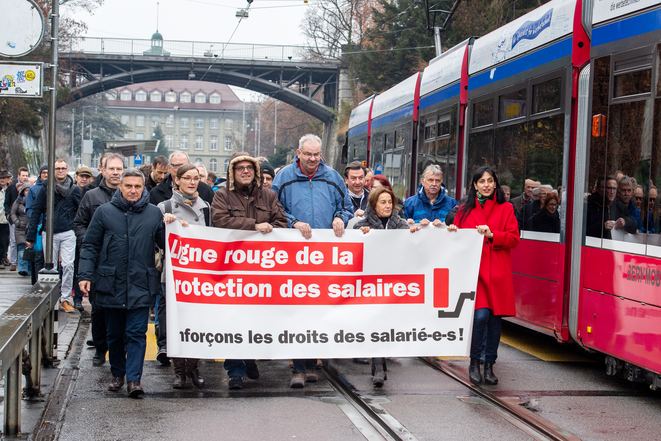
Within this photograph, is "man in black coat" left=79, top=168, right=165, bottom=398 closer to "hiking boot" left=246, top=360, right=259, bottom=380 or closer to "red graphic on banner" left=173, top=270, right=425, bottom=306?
"red graphic on banner" left=173, top=270, right=425, bottom=306

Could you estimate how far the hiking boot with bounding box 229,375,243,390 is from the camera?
6242 millimetres

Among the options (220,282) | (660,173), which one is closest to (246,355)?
(220,282)

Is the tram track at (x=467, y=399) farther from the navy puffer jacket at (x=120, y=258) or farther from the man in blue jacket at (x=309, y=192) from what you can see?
the navy puffer jacket at (x=120, y=258)

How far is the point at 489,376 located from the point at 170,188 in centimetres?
354

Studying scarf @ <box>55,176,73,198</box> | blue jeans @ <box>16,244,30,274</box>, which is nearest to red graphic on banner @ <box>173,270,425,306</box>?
scarf @ <box>55,176,73,198</box>

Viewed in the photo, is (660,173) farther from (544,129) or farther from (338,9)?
(338,9)

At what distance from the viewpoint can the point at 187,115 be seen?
14388cm

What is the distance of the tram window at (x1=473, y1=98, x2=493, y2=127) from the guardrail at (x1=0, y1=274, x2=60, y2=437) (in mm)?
4933

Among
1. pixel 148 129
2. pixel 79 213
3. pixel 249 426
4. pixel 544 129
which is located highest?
pixel 148 129

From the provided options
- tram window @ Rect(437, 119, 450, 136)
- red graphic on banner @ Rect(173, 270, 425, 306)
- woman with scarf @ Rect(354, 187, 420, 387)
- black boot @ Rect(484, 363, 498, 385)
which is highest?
tram window @ Rect(437, 119, 450, 136)

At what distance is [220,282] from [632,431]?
3097 mm

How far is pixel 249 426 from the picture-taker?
5.18 metres

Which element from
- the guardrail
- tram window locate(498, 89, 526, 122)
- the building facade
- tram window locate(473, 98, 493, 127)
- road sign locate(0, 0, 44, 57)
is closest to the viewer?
the guardrail

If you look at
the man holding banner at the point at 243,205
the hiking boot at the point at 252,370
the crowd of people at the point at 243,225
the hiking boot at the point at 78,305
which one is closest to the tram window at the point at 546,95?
the crowd of people at the point at 243,225
